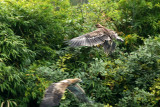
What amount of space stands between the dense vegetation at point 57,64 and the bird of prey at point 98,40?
166 millimetres

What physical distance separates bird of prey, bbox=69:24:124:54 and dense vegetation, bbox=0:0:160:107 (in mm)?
166

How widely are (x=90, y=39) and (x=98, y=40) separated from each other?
0.56ft

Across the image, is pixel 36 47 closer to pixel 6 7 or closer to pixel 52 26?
pixel 52 26

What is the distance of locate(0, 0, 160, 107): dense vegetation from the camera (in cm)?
223

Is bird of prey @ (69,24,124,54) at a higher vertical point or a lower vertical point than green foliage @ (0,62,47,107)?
higher

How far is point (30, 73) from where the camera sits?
7.85ft

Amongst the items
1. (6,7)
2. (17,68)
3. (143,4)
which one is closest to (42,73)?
(17,68)

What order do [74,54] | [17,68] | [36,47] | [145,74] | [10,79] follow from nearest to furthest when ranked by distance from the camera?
[10,79] < [17,68] < [145,74] < [36,47] < [74,54]

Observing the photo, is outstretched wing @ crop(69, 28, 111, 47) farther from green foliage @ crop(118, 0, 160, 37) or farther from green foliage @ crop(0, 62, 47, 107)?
green foliage @ crop(118, 0, 160, 37)

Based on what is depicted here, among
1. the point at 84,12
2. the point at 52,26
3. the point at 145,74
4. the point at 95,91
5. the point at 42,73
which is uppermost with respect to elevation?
the point at 84,12

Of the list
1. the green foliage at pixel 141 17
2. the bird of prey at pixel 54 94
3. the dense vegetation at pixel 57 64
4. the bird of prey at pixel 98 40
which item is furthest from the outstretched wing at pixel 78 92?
the green foliage at pixel 141 17

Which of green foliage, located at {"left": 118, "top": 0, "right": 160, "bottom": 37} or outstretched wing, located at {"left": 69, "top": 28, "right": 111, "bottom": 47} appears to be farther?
green foliage, located at {"left": 118, "top": 0, "right": 160, "bottom": 37}

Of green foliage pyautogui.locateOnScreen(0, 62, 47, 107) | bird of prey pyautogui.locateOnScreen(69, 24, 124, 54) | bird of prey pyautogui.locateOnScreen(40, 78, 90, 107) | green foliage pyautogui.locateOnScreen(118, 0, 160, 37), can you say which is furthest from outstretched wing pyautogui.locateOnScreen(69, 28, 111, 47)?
green foliage pyautogui.locateOnScreen(118, 0, 160, 37)

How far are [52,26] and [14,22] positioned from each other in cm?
69
